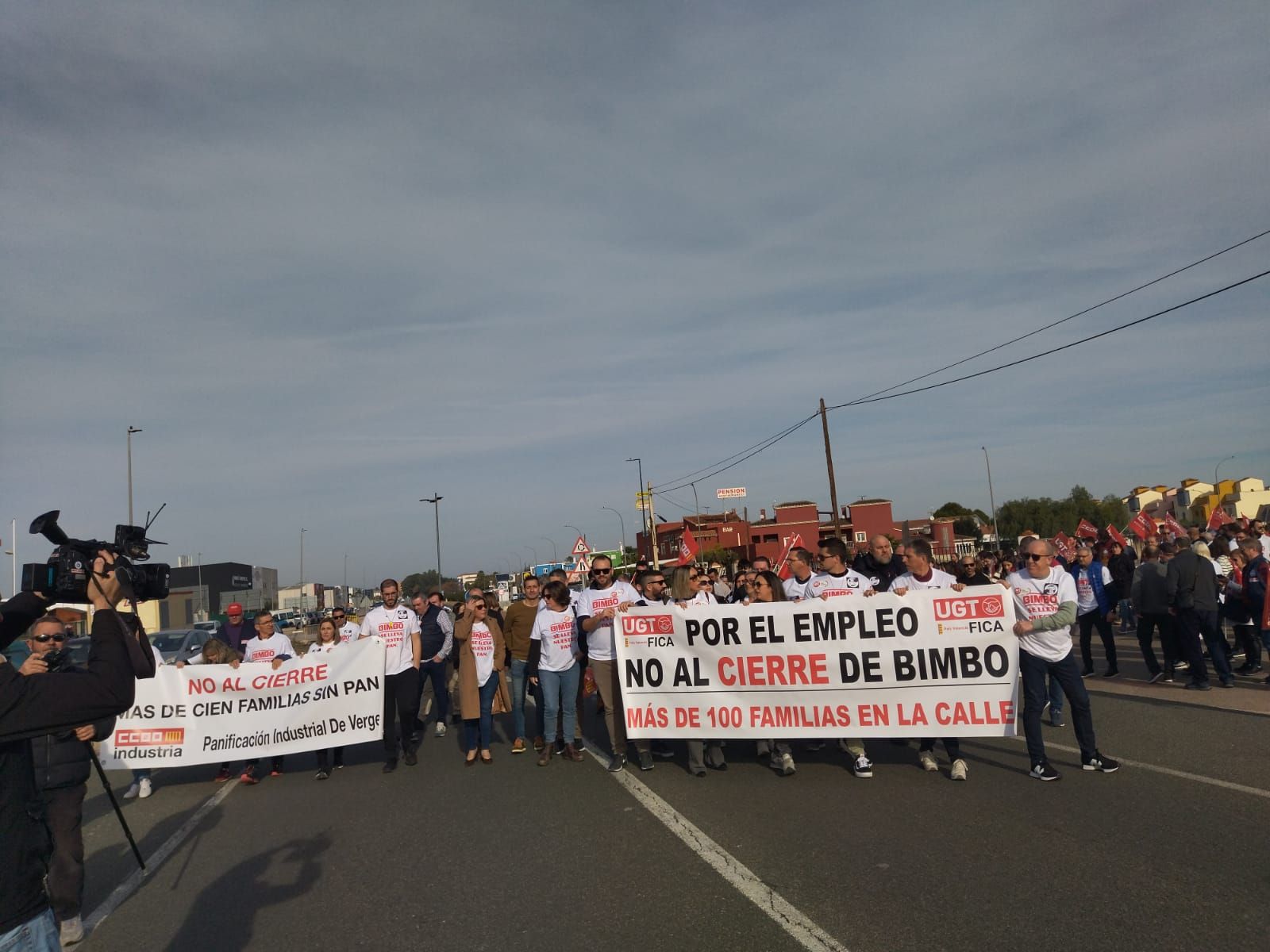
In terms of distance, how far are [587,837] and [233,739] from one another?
4941 millimetres

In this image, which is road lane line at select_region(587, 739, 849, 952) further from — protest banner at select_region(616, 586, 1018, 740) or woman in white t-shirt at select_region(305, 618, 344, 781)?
woman in white t-shirt at select_region(305, 618, 344, 781)

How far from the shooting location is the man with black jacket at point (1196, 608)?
11.5 m

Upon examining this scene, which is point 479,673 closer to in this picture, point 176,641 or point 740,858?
point 740,858

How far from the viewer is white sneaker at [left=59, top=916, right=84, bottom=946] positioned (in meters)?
5.28

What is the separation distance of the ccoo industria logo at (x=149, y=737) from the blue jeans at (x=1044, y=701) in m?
8.30

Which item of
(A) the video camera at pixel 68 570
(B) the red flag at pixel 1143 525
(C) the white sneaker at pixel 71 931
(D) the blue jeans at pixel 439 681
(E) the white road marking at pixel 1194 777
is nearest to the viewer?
(A) the video camera at pixel 68 570

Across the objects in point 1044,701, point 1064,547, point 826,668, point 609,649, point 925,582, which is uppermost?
point 925,582

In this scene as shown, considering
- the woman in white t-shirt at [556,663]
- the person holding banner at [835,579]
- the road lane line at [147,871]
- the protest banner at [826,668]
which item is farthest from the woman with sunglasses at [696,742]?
the road lane line at [147,871]

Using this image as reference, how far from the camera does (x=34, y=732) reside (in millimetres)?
2633

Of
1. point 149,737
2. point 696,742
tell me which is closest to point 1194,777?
point 696,742

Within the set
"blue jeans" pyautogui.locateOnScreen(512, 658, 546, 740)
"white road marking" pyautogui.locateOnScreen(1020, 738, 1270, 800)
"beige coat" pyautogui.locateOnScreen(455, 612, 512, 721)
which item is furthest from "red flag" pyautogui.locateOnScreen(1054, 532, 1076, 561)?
"beige coat" pyautogui.locateOnScreen(455, 612, 512, 721)

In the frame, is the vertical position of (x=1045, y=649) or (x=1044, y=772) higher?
(x=1045, y=649)

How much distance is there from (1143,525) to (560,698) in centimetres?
1725

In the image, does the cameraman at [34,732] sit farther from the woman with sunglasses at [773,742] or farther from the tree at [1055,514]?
the tree at [1055,514]
